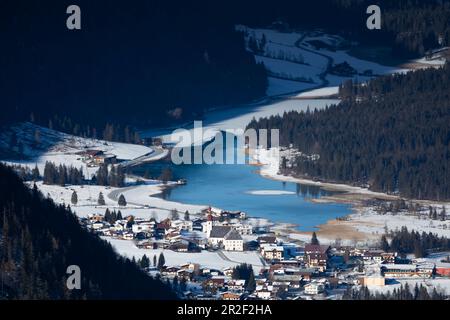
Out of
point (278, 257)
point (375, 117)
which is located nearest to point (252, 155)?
point (375, 117)

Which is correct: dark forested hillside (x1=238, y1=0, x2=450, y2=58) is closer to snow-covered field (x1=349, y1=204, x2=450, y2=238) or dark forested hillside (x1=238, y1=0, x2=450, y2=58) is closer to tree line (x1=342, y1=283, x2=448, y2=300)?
snow-covered field (x1=349, y1=204, x2=450, y2=238)

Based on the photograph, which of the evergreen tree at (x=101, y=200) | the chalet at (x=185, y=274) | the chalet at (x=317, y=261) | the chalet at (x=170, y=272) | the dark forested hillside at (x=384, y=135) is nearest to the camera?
the chalet at (x=185, y=274)

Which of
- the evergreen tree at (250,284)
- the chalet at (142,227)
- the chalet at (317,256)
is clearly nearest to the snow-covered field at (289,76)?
the chalet at (142,227)

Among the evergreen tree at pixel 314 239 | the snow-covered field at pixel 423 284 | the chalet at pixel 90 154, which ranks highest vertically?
the chalet at pixel 90 154

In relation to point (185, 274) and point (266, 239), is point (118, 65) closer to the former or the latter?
point (266, 239)

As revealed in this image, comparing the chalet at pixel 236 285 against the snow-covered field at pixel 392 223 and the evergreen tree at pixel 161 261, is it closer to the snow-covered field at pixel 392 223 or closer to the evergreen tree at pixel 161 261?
the evergreen tree at pixel 161 261

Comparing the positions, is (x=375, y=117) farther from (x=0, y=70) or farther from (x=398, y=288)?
(x=398, y=288)

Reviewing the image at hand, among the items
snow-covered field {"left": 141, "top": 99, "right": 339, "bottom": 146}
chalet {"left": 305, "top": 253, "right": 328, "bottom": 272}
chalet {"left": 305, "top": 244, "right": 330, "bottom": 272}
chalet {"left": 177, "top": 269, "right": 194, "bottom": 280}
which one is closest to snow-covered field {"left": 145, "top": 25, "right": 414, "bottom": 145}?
snow-covered field {"left": 141, "top": 99, "right": 339, "bottom": 146}
